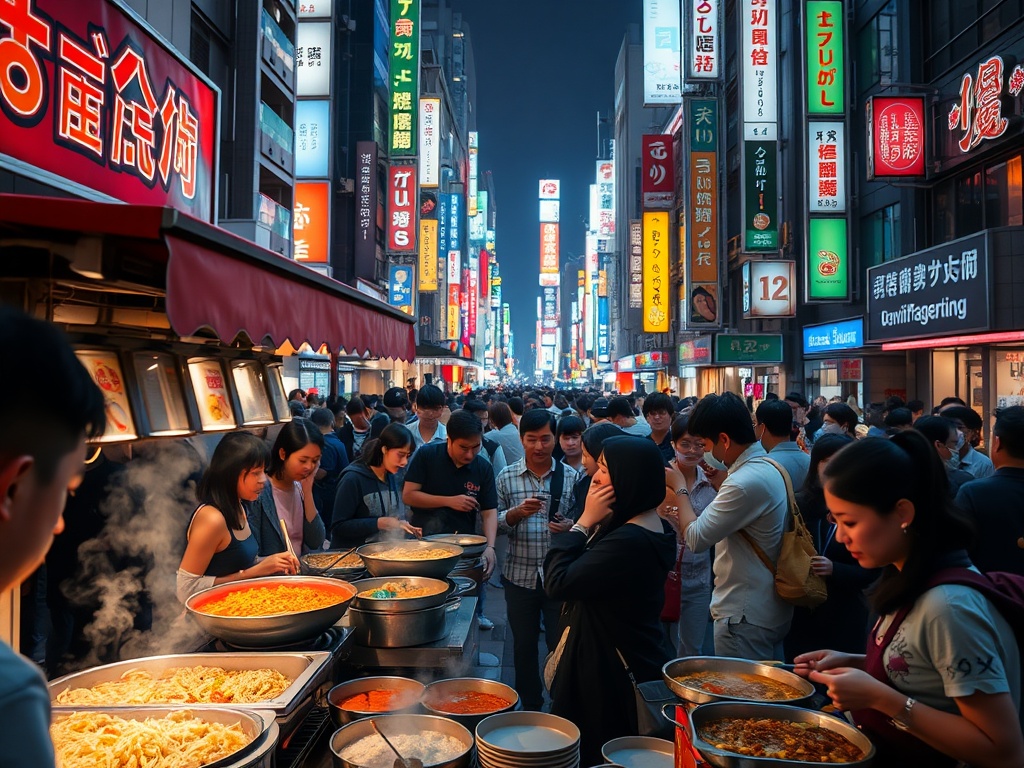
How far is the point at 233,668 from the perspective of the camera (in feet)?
10.4

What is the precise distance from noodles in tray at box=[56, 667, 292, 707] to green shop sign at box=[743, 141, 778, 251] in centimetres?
1992

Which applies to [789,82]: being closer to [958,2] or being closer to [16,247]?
[958,2]

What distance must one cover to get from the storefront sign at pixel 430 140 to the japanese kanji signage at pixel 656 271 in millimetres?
11588

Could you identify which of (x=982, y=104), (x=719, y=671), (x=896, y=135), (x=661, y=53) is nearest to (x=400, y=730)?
(x=719, y=671)

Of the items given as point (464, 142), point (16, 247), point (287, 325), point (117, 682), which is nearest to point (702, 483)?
point (287, 325)

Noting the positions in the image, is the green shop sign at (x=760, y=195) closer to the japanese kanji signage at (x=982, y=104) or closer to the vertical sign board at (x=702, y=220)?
the vertical sign board at (x=702, y=220)

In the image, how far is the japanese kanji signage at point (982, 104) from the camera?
1275 centimetres

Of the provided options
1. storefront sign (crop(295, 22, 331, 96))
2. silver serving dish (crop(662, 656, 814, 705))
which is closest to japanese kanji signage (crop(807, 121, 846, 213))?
storefront sign (crop(295, 22, 331, 96))

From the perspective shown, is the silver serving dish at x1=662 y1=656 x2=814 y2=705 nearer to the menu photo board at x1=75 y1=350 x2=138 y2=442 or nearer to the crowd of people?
the crowd of people

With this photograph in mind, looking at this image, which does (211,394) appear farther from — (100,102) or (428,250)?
(428,250)

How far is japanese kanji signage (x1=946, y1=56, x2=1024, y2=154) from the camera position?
12.8m

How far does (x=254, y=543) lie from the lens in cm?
452

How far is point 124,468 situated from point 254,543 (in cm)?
196

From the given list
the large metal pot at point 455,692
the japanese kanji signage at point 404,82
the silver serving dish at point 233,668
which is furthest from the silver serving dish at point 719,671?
the japanese kanji signage at point 404,82
